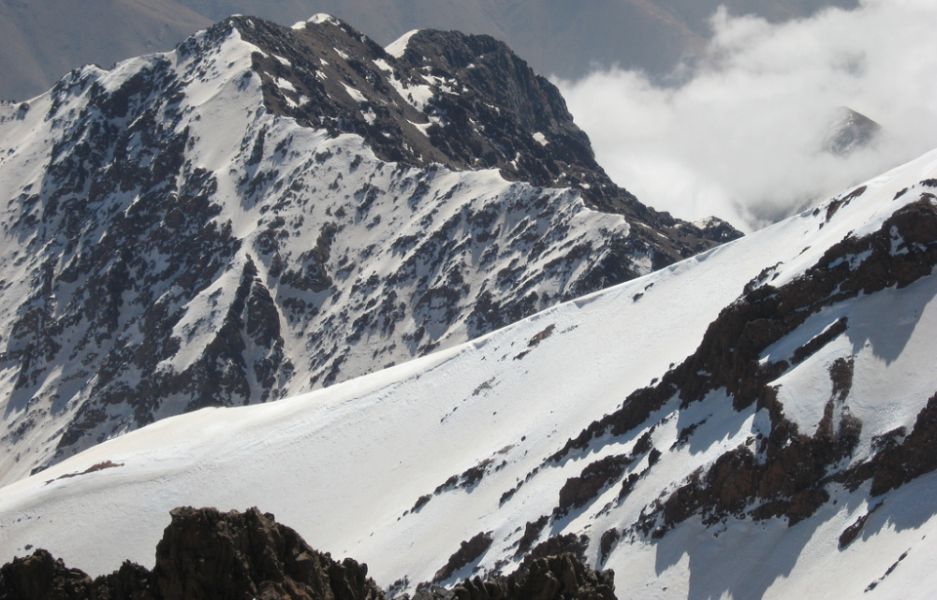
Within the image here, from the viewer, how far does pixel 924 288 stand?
304 ft

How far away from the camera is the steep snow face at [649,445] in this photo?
8250 cm

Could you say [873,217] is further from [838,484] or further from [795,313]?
[838,484]

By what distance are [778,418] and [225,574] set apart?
156ft

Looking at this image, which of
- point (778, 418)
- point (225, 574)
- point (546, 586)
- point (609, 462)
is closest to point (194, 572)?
point (225, 574)

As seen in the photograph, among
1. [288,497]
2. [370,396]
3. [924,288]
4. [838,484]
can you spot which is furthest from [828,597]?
[370,396]

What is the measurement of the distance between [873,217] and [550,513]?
32977mm

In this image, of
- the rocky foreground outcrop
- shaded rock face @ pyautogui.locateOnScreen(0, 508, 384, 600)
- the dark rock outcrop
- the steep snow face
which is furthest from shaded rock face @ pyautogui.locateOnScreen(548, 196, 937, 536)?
shaded rock face @ pyautogui.locateOnScreen(0, 508, 384, 600)

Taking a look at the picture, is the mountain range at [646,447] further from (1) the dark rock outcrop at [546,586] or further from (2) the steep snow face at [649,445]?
(1) the dark rock outcrop at [546,586]

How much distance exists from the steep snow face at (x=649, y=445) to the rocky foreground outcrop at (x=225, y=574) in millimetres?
23608

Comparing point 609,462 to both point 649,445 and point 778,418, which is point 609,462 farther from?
point 778,418

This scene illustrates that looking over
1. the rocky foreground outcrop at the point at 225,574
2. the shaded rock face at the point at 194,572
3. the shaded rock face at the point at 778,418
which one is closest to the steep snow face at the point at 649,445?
the shaded rock face at the point at 778,418

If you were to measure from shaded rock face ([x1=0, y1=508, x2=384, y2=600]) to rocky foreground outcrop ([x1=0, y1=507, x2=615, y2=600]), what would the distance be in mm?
37

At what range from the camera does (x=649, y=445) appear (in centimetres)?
10156

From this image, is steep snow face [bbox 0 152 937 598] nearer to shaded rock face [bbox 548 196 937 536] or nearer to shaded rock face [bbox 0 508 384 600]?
shaded rock face [bbox 548 196 937 536]
